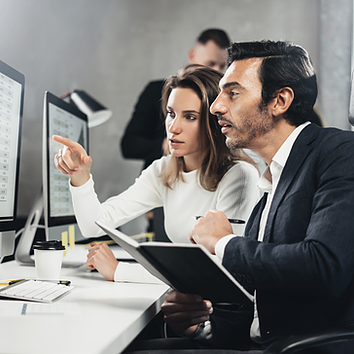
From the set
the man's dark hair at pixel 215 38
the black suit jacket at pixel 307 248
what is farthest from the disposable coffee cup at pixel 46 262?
the man's dark hair at pixel 215 38

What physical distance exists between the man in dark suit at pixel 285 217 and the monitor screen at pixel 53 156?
1.81 feet

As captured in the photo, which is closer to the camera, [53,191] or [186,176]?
[53,191]

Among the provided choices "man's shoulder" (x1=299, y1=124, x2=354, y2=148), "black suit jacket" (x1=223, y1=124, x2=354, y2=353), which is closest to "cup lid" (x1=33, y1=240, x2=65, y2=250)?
"black suit jacket" (x1=223, y1=124, x2=354, y2=353)

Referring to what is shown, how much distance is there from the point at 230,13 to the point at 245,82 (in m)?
2.34

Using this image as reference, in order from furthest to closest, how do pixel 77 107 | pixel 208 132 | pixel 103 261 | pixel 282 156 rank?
pixel 77 107, pixel 208 132, pixel 103 261, pixel 282 156

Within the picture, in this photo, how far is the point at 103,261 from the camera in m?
1.19

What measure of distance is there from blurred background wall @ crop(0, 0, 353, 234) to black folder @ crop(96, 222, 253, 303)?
1.92 meters

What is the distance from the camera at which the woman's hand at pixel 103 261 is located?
1163 millimetres

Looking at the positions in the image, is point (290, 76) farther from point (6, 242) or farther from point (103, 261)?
point (6, 242)

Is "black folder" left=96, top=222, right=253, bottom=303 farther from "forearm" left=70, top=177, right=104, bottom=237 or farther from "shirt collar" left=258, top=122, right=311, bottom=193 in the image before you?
"forearm" left=70, top=177, right=104, bottom=237

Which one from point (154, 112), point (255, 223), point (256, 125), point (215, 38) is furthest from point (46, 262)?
point (215, 38)

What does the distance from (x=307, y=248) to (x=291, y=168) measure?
0.72ft

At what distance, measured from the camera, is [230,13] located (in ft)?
10.4

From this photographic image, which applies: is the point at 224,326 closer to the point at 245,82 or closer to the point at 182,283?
the point at 182,283
